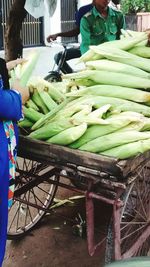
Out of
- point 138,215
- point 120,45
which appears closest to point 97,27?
point 120,45

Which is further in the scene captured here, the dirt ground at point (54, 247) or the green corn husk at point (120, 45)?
the dirt ground at point (54, 247)

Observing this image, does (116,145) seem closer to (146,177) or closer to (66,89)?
(146,177)

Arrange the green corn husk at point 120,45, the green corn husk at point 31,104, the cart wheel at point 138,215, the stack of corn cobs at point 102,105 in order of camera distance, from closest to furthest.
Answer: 1. the stack of corn cobs at point 102,105
2. the cart wheel at point 138,215
3. the green corn husk at point 31,104
4. the green corn husk at point 120,45

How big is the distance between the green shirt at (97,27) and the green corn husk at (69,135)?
2637mm

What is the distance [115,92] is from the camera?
269 centimetres

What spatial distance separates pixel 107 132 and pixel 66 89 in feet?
2.33

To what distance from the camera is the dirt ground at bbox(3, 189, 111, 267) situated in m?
3.26

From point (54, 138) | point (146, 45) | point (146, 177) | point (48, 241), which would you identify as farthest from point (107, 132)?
point (48, 241)

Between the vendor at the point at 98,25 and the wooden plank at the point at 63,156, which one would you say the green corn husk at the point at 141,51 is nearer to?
the wooden plank at the point at 63,156

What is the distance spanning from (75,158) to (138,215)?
0.66 meters

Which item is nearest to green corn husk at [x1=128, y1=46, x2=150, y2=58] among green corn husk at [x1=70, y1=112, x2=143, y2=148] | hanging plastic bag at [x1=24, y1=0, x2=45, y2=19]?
green corn husk at [x1=70, y1=112, x2=143, y2=148]

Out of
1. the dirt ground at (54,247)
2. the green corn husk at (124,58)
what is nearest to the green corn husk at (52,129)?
the green corn husk at (124,58)

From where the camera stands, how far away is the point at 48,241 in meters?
3.56

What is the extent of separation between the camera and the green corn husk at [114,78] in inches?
106
